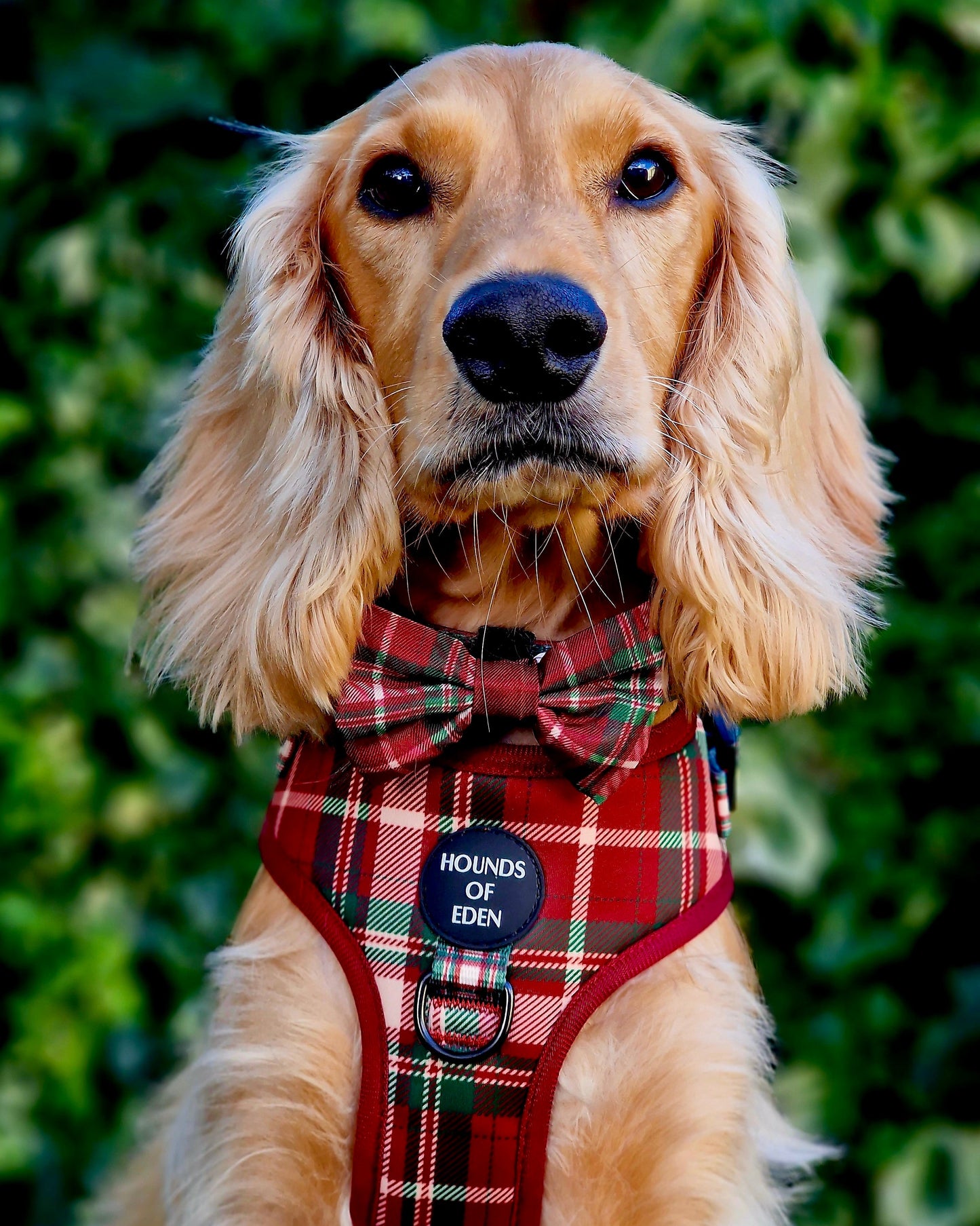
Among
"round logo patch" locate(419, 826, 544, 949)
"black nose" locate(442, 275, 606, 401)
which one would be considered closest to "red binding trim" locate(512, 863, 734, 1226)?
"round logo patch" locate(419, 826, 544, 949)

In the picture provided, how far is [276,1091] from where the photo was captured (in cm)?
145

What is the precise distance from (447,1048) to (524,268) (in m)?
0.85

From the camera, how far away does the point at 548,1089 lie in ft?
4.64

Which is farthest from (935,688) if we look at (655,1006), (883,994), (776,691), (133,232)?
(133,232)

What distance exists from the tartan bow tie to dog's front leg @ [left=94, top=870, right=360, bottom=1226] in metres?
0.25

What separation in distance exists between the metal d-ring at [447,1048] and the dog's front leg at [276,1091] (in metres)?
0.08

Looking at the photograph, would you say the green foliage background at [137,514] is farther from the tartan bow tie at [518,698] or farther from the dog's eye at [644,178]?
the tartan bow tie at [518,698]

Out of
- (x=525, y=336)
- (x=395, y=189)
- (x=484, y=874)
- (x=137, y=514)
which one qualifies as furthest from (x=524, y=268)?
(x=137, y=514)

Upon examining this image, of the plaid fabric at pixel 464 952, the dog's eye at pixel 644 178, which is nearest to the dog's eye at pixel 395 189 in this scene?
the dog's eye at pixel 644 178

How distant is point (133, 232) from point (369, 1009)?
1.69m

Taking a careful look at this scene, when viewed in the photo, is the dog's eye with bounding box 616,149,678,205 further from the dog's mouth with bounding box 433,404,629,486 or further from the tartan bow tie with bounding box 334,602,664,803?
the tartan bow tie with bounding box 334,602,664,803

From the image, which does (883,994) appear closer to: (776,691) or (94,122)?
(776,691)

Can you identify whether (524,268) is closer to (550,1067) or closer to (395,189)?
(395,189)

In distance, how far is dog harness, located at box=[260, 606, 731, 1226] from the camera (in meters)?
1.43
